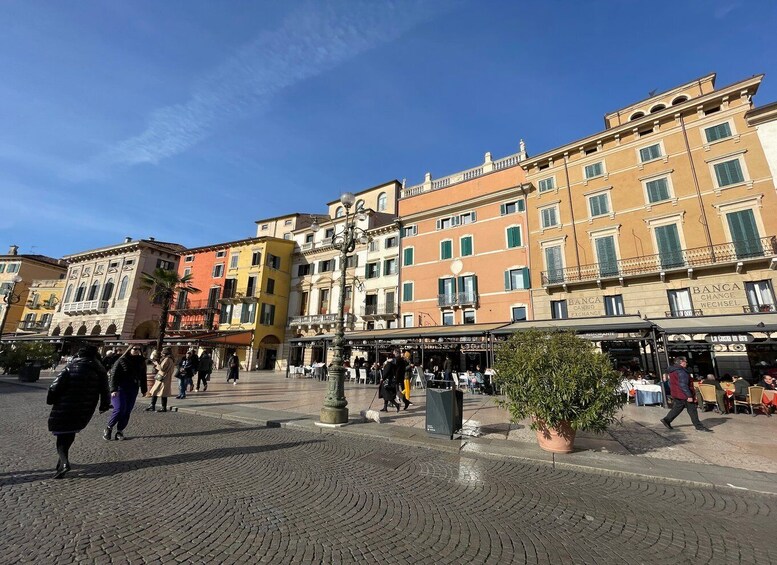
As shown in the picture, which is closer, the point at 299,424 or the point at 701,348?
the point at 299,424

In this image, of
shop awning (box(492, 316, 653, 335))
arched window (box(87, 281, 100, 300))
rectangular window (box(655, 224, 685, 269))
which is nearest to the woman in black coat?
shop awning (box(492, 316, 653, 335))

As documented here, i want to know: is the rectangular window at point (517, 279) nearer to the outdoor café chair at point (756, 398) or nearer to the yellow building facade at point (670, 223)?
the yellow building facade at point (670, 223)

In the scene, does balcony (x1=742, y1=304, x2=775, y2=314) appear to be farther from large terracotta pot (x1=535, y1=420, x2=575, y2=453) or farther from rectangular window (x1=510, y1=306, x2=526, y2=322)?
large terracotta pot (x1=535, y1=420, x2=575, y2=453)

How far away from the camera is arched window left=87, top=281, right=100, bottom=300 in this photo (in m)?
38.3

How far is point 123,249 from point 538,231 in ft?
143

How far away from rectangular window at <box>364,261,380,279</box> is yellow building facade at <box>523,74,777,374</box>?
41.8ft

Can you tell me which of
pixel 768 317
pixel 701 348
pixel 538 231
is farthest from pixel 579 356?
pixel 538 231

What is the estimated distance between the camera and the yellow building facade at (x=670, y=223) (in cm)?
1507

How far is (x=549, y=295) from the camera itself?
2027cm

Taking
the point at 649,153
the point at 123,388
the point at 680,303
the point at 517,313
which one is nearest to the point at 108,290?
the point at 123,388

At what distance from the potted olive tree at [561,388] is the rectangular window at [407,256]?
2087 cm

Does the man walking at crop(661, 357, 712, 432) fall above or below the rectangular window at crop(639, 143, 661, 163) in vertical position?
below

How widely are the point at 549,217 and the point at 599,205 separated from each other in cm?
276

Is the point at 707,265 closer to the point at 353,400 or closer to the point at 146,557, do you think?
the point at 353,400
